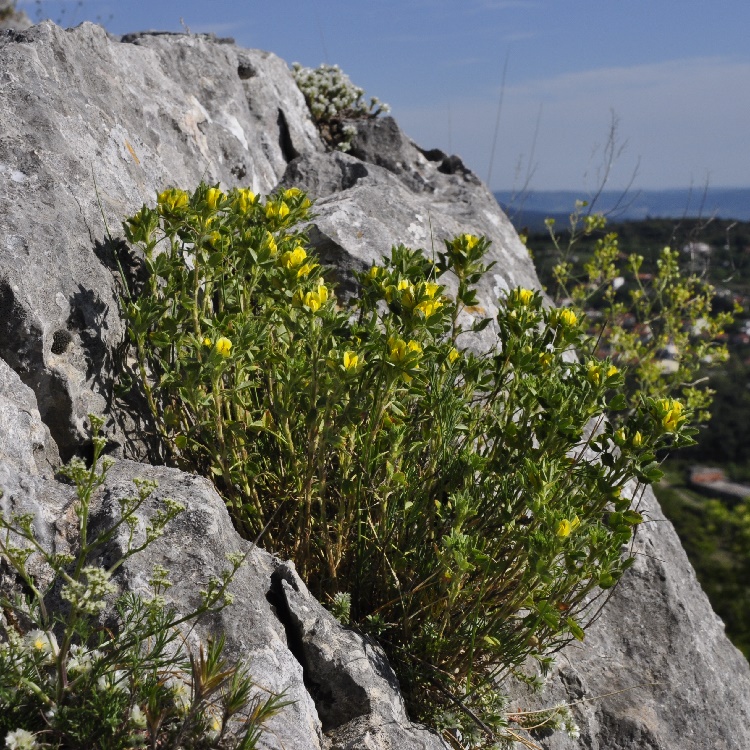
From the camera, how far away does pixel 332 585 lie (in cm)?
271

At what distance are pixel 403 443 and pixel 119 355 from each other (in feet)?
3.59

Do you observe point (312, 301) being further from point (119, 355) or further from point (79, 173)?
point (79, 173)

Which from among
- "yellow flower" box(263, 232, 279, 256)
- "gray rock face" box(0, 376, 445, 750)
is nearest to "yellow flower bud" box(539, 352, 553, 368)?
"yellow flower" box(263, 232, 279, 256)

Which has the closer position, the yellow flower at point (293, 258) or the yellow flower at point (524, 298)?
the yellow flower at point (293, 258)

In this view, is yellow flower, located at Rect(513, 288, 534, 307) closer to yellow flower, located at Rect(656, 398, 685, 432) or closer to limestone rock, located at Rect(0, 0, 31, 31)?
yellow flower, located at Rect(656, 398, 685, 432)

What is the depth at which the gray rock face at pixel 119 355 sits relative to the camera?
2.26 metres

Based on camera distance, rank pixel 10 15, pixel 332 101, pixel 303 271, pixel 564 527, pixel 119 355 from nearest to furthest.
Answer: pixel 564 527
pixel 303 271
pixel 119 355
pixel 332 101
pixel 10 15

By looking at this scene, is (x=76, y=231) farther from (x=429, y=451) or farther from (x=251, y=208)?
(x=429, y=451)

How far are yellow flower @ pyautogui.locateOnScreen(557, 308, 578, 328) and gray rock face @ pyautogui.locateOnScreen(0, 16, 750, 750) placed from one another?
126 centimetres

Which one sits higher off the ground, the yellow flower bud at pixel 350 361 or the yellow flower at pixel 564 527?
the yellow flower bud at pixel 350 361

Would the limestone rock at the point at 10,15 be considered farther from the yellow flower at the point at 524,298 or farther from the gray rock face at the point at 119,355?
the yellow flower at the point at 524,298

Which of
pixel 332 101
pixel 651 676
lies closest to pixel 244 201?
pixel 651 676

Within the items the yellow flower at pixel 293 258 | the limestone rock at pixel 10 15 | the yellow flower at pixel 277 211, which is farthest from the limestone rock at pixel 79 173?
the limestone rock at pixel 10 15

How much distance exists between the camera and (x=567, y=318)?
2.67 meters
